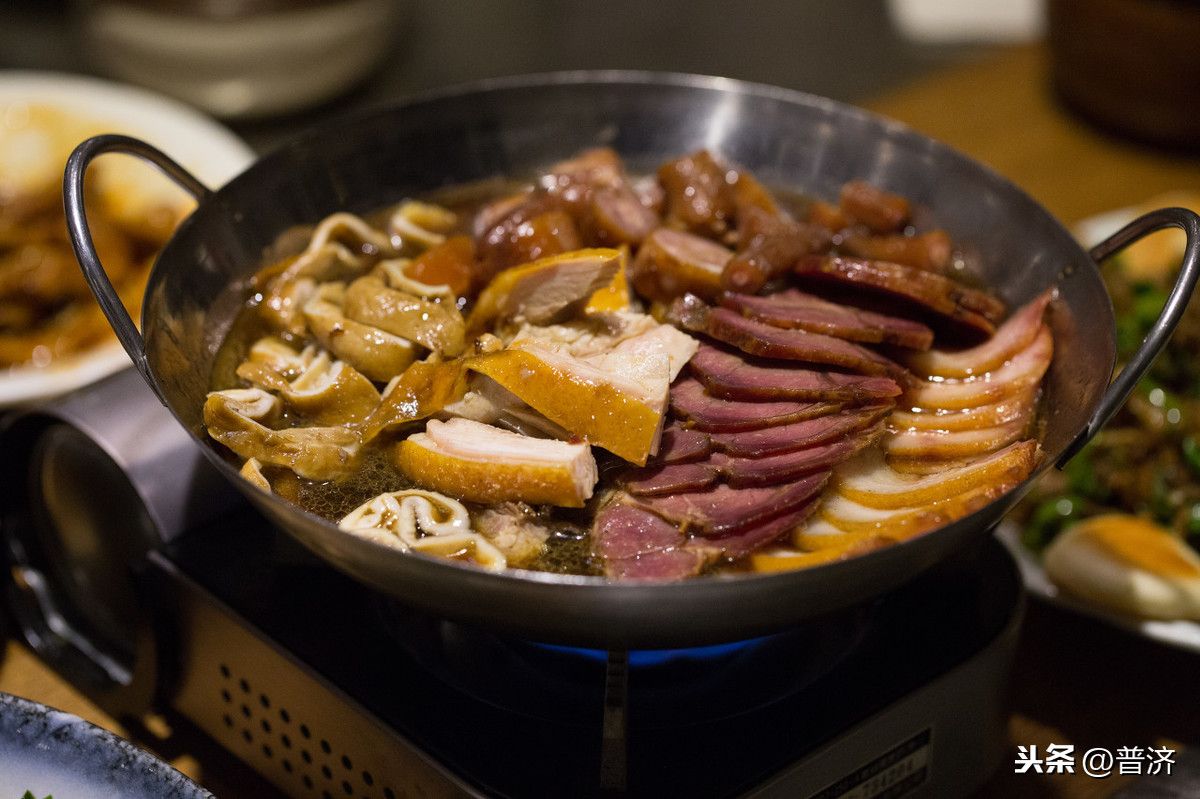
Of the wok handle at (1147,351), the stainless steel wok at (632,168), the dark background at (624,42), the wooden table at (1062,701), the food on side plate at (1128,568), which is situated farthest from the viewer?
the dark background at (624,42)

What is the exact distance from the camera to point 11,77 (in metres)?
3.64

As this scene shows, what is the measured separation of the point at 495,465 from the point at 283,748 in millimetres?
648

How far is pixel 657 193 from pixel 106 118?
2.20 meters

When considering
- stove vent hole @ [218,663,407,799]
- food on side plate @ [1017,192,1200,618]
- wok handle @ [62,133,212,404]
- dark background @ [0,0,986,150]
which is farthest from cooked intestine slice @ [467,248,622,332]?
dark background @ [0,0,986,150]

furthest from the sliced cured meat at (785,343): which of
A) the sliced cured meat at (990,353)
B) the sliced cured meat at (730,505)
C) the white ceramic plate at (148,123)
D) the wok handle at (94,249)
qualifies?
the white ceramic plate at (148,123)

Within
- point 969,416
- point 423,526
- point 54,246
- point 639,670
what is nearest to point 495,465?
point 423,526

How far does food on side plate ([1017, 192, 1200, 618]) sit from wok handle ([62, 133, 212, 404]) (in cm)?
164

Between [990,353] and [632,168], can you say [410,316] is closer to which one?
[632,168]

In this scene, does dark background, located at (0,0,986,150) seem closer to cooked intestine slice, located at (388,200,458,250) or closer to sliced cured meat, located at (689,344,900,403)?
cooked intestine slice, located at (388,200,458,250)

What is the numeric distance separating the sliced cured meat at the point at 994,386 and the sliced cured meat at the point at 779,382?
10 centimetres

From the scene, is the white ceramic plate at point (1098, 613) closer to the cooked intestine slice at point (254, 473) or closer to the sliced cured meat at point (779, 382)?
the sliced cured meat at point (779, 382)

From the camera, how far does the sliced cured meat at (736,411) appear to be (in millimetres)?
1608

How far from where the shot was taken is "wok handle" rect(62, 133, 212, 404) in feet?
4.89

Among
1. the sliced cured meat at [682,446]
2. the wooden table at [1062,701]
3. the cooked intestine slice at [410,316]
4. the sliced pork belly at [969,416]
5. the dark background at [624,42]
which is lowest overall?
the wooden table at [1062,701]
